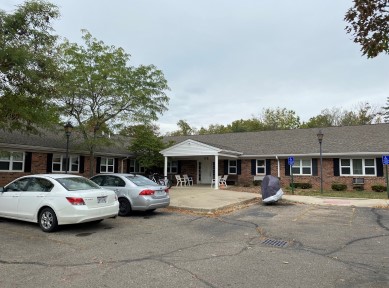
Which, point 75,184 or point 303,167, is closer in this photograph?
point 75,184

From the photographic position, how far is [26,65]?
1141 cm

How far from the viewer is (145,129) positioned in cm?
2506

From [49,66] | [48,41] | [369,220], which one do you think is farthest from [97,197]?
[369,220]

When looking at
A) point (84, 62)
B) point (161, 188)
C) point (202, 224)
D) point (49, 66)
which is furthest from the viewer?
point (84, 62)

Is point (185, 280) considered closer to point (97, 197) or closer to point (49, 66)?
point (97, 197)

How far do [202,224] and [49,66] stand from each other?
27.4 feet

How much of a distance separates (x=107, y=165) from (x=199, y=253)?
1988 centimetres

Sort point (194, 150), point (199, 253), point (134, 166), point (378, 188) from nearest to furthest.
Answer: point (199, 253) < point (378, 188) < point (194, 150) < point (134, 166)

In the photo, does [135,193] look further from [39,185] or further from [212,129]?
[212,129]

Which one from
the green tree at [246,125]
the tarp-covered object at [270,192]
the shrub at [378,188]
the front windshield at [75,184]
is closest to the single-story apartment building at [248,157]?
the shrub at [378,188]

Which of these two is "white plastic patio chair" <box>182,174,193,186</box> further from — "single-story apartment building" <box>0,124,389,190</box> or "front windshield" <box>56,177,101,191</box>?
"front windshield" <box>56,177,101,191</box>

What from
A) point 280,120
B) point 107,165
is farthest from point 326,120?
point 107,165

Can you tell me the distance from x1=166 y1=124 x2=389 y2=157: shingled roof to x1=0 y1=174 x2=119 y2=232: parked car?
1559 centimetres

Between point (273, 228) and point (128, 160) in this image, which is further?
point (128, 160)
